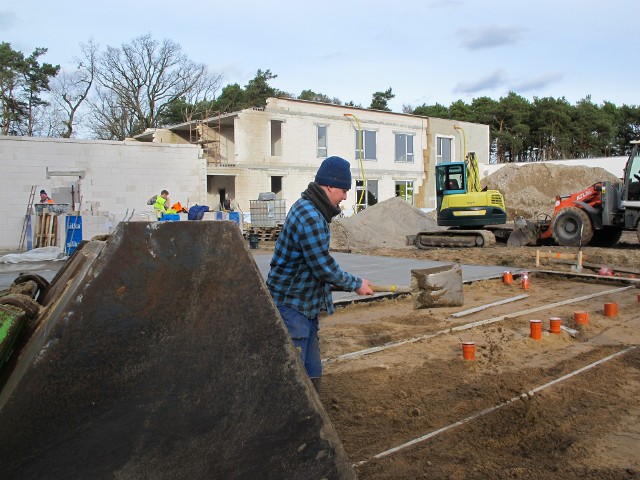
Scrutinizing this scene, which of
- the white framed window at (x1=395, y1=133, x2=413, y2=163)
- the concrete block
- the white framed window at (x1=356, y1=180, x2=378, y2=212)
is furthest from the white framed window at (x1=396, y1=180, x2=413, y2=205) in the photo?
the concrete block

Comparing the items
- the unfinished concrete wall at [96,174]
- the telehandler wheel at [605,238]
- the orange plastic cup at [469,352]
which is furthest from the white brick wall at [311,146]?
the orange plastic cup at [469,352]

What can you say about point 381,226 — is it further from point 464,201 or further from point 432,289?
point 432,289

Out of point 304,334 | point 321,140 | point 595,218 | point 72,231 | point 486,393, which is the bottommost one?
point 486,393

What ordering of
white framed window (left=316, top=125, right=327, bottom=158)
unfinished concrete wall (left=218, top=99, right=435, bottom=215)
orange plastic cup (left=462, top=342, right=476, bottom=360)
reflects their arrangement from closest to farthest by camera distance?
orange plastic cup (left=462, top=342, right=476, bottom=360)
unfinished concrete wall (left=218, top=99, right=435, bottom=215)
white framed window (left=316, top=125, right=327, bottom=158)

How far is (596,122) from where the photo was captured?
49.8 m

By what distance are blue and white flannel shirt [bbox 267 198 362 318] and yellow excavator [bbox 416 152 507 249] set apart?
1469 centimetres

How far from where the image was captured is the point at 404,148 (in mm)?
34250

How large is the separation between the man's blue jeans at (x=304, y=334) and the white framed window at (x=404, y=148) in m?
30.9

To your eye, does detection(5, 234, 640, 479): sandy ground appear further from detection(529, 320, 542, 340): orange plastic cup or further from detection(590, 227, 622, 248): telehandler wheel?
detection(590, 227, 622, 248): telehandler wheel

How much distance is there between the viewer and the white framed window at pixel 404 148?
3394cm

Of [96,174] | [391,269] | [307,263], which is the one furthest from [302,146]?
[307,263]

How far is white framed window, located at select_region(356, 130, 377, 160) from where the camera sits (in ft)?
104

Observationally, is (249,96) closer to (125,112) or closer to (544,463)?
(125,112)

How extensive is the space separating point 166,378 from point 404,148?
109 feet
